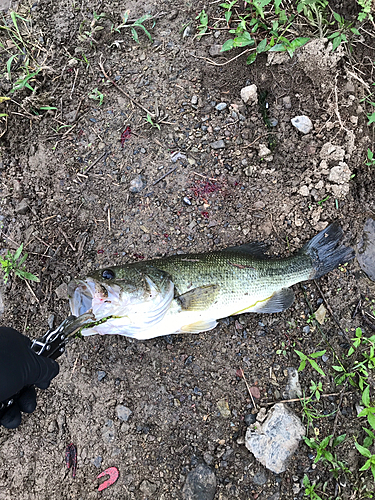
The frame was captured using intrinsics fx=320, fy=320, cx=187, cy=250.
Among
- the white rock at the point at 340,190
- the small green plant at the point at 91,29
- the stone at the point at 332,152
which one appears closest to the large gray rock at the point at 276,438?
the white rock at the point at 340,190

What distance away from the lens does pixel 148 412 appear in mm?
3293

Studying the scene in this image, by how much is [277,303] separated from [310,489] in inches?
69.3

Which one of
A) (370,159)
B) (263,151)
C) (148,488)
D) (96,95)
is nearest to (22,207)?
(96,95)

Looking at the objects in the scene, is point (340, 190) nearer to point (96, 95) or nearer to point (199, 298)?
point (199, 298)

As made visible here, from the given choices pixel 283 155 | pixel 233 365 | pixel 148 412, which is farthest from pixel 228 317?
pixel 283 155

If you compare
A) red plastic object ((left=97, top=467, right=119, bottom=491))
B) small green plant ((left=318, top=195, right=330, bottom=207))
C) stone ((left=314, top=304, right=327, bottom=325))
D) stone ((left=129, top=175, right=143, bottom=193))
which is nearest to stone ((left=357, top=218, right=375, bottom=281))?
small green plant ((left=318, top=195, right=330, bottom=207))

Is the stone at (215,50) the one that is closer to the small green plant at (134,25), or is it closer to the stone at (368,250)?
the small green plant at (134,25)

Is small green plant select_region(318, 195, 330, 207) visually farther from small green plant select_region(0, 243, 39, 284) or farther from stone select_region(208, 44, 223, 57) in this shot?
small green plant select_region(0, 243, 39, 284)

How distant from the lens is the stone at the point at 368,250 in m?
3.59

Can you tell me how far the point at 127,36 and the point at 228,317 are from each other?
11.8ft

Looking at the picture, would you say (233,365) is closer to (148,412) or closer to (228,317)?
(228,317)

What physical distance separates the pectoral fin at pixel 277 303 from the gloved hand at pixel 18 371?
2.06 meters

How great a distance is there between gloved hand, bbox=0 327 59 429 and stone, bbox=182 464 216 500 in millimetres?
1664

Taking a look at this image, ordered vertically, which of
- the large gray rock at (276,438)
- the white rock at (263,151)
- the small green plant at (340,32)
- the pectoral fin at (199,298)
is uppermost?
the small green plant at (340,32)
